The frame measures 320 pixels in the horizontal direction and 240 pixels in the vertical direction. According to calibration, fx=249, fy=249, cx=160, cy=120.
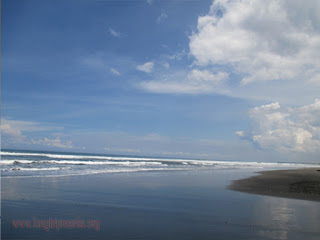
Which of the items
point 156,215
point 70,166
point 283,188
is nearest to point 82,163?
point 70,166

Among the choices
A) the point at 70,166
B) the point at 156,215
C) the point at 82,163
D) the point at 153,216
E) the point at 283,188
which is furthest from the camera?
the point at 82,163

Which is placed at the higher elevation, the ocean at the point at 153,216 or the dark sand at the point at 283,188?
the dark sand at the point at 283,188

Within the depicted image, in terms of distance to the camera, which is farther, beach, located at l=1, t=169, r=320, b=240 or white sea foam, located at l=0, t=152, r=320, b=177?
white sea foam, located at l=0, t=152, r=320, b=177

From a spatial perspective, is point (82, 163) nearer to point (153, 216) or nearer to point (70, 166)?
point (70, 166)

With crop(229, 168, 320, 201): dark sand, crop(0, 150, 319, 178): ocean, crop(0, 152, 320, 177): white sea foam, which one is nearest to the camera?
crop(229, 168, 320, 201): dark sand

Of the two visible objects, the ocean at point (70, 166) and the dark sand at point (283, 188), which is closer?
the dark sand at point (283, 188)

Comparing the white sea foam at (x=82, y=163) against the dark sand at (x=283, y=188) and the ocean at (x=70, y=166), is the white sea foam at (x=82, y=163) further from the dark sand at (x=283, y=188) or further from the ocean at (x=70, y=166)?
the dark sand at (x=283, y=188)

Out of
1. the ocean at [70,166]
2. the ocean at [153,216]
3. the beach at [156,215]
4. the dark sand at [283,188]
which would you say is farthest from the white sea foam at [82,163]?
the dark sand at [283,188]

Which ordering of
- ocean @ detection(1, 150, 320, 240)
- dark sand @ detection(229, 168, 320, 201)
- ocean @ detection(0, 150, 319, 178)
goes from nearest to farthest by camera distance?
ocean @ detection(1, 150, 320, 240), dark sand @ detection(229, 168, 320, 201), ocean @ detection(0, 150, 319, 178)

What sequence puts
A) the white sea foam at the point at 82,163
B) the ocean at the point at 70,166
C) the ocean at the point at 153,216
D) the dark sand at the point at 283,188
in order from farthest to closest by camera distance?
the white sea foam at the point at 82,163 < the ocean at the point at 70,166 < the dark sand at the point at 283,188 < the ocean at the point at 153,216

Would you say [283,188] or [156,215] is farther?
[283,188]

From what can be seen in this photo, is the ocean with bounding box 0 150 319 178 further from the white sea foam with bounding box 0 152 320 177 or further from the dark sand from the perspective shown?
the dark sand

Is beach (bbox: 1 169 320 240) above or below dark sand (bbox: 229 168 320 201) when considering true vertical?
below

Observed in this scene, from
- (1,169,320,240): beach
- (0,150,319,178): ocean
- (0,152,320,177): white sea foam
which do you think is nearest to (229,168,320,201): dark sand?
(1,169,320,240): beach
